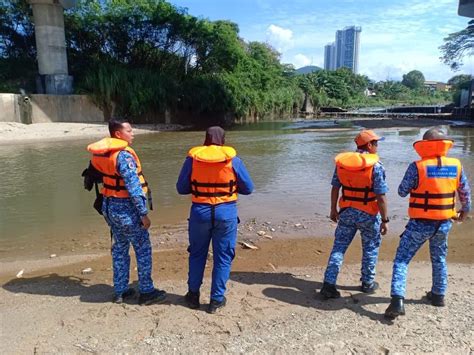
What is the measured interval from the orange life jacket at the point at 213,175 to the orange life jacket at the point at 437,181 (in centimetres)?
178

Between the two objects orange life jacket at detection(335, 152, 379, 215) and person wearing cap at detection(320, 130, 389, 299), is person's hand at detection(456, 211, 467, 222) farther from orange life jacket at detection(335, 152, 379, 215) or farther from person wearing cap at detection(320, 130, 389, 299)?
orange life jacket at detection(335, 152, 379, 215)

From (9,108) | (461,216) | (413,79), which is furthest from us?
(413,79)

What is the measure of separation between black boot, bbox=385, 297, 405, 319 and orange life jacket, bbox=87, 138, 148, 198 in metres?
2.55

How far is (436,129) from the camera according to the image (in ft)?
12.7

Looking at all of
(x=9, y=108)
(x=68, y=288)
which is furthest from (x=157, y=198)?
(x=9, y=108)

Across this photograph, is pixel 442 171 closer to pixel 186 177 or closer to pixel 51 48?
pixel 186 177

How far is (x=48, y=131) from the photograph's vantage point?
2606 cm

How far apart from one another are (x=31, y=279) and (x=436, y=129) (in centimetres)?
494

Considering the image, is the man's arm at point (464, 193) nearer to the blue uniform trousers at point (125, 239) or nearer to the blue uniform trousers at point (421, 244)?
the blue uniform trousers at point (421, 244)

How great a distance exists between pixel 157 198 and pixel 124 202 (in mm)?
5873

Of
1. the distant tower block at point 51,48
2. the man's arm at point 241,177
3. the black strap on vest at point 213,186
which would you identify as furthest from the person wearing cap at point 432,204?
the distant tower block at point 51,48

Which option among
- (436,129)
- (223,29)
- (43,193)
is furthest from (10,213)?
(223,29)

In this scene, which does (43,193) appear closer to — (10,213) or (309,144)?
(10,213)

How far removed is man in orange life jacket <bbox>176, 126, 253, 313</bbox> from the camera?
3.79m
